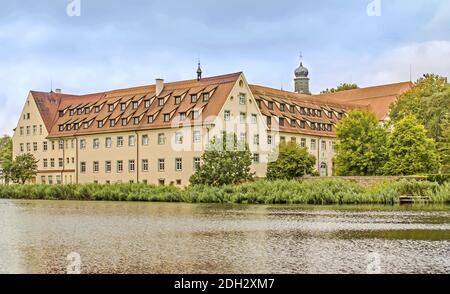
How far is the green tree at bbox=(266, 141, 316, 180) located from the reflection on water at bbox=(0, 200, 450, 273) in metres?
31.3

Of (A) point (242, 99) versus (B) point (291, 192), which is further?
(A) point (242, 99)

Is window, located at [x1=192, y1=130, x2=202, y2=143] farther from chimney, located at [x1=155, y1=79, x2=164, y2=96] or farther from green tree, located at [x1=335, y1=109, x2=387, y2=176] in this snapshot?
green tree, located at [x1=335, y1=109, x2=387, y2=176]

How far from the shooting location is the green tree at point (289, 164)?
59.4 metres

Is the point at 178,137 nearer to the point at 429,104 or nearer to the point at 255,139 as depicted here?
the point at 255,139

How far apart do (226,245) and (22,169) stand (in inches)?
2583

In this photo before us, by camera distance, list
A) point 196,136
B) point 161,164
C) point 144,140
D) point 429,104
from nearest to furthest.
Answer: point 429,104 < point 196,136 < point 161,164 < point 144,140

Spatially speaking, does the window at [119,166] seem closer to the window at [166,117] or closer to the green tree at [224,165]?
the window at [166,117]

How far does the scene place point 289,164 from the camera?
5938 cm

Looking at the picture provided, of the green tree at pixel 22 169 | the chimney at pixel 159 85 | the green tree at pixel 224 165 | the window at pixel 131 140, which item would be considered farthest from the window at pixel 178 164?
the green tree at pixel 22 169

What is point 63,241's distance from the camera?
1941 cm

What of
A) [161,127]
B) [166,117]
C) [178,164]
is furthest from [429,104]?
[161,127]

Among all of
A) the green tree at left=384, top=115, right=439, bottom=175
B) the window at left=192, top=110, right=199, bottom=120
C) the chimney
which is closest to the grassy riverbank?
the green tree at left=384, top=115, right=439, bottom=175

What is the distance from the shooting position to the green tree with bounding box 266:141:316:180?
59375mm

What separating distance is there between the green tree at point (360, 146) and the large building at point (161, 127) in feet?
21.3
